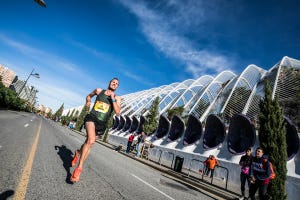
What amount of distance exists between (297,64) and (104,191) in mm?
40227

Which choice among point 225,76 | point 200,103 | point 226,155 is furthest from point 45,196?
point 225,76

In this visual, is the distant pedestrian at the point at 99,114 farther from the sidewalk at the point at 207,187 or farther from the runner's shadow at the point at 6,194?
the sidewalk at the point at 207,187

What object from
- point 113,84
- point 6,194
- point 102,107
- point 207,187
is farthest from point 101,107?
point 207,187

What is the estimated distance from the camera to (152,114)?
31.0 m

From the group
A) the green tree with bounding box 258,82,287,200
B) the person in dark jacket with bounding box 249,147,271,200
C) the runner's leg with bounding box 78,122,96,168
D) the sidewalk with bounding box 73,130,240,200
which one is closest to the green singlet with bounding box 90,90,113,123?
the runner's leg with bounding box 78,122,96,168

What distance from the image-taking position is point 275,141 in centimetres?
1015

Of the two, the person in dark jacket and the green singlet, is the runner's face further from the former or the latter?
the person in dark jacket

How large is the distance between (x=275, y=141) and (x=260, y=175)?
462 centimetres

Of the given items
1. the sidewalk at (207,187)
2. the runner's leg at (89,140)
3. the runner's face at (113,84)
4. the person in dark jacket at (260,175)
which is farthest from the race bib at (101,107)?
the sidewalk at (207,187)

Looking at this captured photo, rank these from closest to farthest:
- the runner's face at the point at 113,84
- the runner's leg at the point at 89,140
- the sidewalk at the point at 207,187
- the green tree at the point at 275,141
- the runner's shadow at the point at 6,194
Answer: the runner's shadow at the point at 6,194, the runner's leg at the point at 89,140, the runner's face at the point at 113,84, the sidewalk at the point at 207,187, the green tree at the point at 275,141

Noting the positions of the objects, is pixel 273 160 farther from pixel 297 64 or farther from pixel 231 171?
pixel 297 64

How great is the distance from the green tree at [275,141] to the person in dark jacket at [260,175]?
129 inches

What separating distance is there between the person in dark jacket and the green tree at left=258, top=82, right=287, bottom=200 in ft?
10.8

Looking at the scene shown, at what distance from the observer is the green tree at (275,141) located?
902cm
